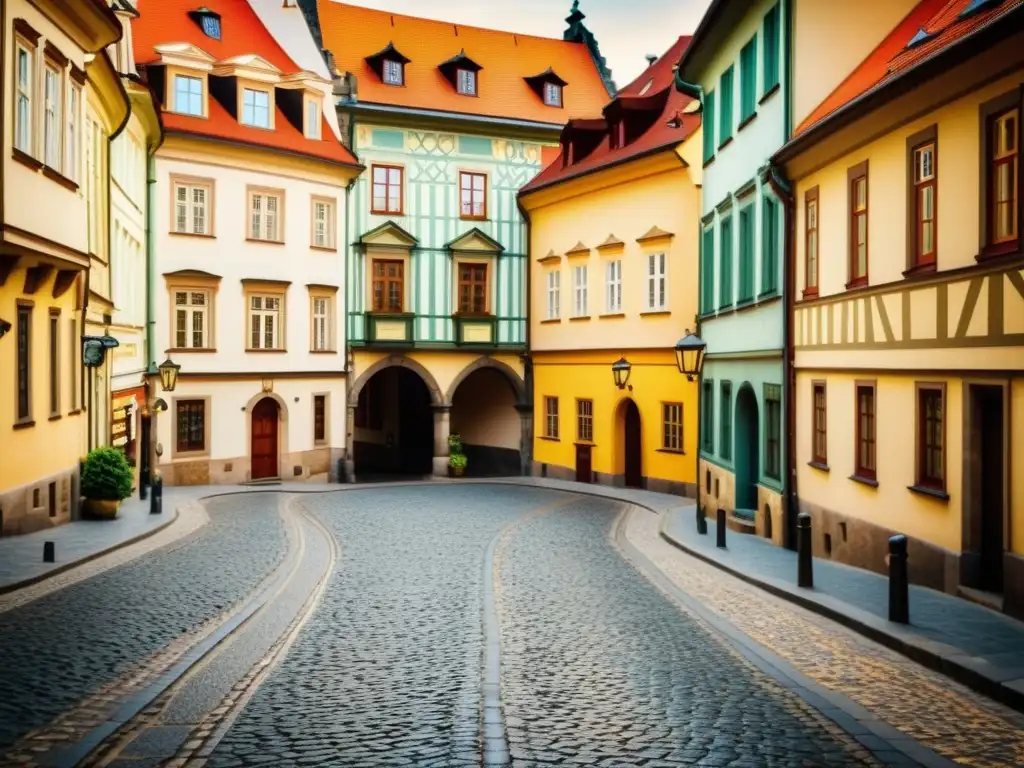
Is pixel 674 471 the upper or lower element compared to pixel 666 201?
lower

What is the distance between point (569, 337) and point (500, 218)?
529 centimetres

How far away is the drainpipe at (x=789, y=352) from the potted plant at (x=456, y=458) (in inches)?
812

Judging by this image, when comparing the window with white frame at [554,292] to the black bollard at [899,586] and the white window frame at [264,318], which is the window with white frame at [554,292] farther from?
the black bollard at [899,586]

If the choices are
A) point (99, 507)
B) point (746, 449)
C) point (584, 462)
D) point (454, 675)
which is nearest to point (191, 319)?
point (99, 507)

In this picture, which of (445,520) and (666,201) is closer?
(445,520)

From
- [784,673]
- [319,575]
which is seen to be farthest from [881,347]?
[319,575]

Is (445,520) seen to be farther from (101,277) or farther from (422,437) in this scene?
(422,437)

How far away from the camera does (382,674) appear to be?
32.8 feet

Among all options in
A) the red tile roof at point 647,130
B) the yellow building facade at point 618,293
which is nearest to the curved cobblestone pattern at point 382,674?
the yellow building facade at point 618,293

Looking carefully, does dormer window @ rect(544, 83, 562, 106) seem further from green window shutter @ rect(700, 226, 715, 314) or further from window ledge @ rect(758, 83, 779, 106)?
window ledge @ rect(758, 83, 779, 106)

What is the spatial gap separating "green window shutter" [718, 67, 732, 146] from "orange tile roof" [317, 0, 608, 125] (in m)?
15.5

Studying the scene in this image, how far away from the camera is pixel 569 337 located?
37719 mm

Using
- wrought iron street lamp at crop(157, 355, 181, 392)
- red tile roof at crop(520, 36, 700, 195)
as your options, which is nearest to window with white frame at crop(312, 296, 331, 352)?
red tile roof at crop(520, 36, 700, 195)

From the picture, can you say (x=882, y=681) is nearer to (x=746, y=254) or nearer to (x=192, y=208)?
(x=746, y=254)
